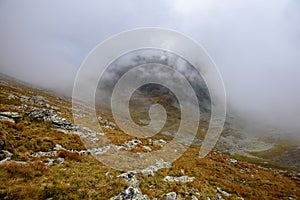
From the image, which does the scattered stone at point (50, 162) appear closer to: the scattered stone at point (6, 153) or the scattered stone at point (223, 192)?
the scattered stone at point (6, 153)

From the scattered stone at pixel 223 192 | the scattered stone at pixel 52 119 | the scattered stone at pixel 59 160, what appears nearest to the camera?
the scattered stone at pixel 59 160

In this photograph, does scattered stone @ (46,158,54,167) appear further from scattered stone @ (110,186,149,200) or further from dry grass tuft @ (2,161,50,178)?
scattered stone @ (110,186,149,200)

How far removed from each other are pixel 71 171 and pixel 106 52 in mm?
11096

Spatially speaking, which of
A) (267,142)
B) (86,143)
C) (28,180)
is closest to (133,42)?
(86,143)

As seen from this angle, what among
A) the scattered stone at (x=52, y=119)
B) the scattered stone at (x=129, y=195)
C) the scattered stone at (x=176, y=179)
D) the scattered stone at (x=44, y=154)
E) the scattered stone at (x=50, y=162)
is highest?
the scattered stone at (x=129, y=195)

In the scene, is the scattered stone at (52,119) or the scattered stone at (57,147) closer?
the scattered stone at (57,147)

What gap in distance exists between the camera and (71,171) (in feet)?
38.5

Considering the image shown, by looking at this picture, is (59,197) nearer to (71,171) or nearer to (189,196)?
(71,171)

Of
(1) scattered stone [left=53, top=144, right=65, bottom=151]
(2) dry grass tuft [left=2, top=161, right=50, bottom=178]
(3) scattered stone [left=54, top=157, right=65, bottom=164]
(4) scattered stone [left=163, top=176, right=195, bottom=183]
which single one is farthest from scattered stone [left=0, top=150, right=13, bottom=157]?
(4) scattered stone [left=163, top=176, right=195, bottom=183]

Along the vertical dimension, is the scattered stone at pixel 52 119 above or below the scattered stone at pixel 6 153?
above

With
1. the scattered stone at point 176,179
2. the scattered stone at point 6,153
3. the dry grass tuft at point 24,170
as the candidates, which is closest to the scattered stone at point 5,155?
the scattered stone at point 6,153

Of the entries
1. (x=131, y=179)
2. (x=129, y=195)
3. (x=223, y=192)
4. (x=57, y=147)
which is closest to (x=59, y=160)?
(x=57, y=147)

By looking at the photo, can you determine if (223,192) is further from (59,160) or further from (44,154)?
(44,154)

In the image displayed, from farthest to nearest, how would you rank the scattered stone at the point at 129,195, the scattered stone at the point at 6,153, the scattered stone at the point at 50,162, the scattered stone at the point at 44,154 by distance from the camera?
the scattered stone at the point at 44,154 < the scattered stone at the point at 50,162 < the scattered stone at the point at 6,153 < the scattered stone at the point at 129,195
